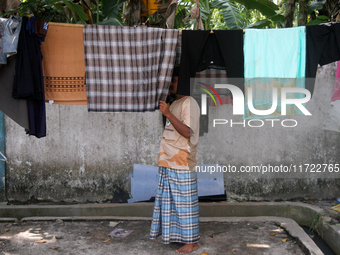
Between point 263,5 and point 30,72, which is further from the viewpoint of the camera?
point 263,5

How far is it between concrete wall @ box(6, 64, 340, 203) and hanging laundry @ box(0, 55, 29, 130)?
1542 mm

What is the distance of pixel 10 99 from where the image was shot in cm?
311

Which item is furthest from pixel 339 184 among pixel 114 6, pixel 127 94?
pixel 114 6

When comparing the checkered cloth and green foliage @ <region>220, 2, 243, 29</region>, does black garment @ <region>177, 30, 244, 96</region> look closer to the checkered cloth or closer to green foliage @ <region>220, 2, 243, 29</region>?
the checkered cloth

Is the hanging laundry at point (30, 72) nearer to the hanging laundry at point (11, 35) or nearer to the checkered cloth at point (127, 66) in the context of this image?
the hanging laundry at point (11, 35)

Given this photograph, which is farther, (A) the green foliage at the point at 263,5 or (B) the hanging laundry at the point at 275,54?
(A) the green foliage at the point at 263,5

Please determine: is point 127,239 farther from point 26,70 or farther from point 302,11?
point 302,11

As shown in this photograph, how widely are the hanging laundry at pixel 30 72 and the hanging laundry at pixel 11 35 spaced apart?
0.05m

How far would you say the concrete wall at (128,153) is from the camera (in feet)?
15.3

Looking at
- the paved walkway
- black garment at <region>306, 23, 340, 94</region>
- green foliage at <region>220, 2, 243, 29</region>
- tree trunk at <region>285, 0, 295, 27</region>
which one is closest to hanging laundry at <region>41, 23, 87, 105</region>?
the paved walkway

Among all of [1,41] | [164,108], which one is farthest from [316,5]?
[1,41]

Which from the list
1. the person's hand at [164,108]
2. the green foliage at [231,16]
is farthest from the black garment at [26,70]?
the green foliage at [231,16]

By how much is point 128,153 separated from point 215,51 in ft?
7.17

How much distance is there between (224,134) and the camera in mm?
4699
